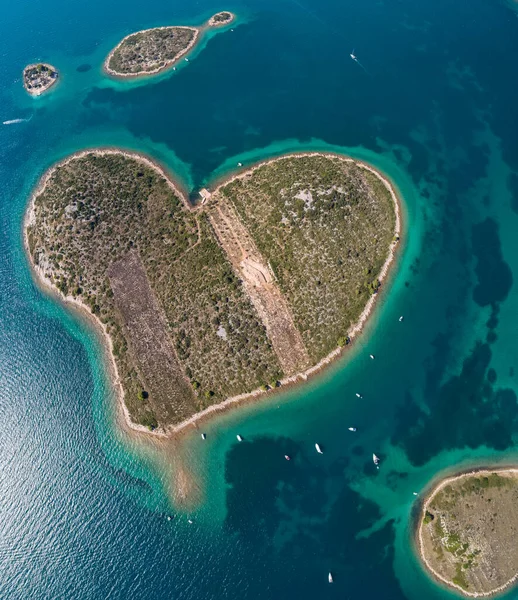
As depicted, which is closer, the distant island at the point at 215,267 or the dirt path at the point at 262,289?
the distant island at the point at 215,267

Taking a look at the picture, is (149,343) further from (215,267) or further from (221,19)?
(221,19)

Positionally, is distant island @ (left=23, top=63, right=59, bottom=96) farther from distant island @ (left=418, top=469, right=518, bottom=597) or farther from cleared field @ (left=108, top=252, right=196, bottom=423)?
distant island @ (left=418, top=469, right=518, bottom=597)

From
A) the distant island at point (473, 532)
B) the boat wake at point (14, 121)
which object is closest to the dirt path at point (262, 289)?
the distant island at point (473, 532)

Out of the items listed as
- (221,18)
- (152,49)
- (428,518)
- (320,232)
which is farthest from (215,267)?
(221,18)

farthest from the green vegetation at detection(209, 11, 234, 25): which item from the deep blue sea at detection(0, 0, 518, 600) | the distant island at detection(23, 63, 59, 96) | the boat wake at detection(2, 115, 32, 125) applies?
the boat wake at detection(2, 115, 32, 125)

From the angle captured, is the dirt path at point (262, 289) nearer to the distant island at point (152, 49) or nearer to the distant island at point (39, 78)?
the distant island at point (152, 49)

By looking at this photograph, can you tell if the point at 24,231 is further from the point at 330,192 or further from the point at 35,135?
the point at 330,192
